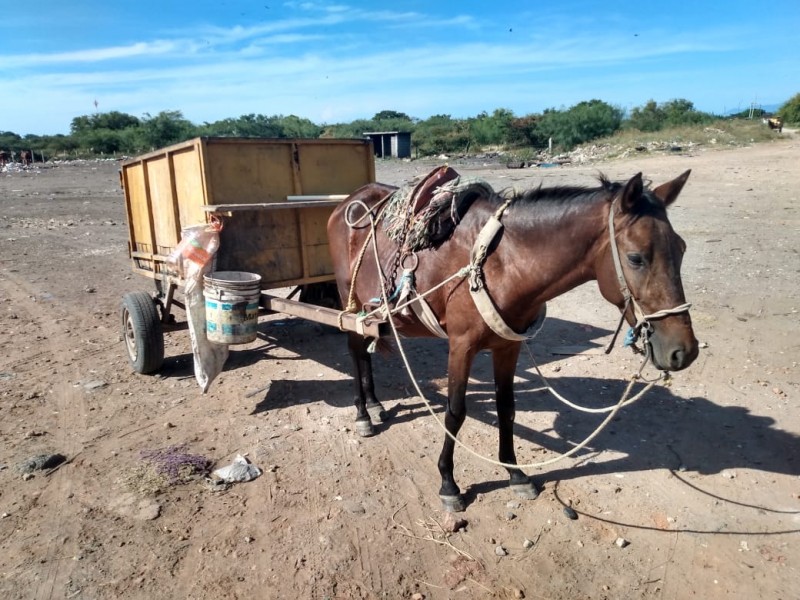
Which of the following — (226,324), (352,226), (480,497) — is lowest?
(480,497)

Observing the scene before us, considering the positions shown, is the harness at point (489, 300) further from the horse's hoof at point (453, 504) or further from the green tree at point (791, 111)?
the green tree at point (791, 111)

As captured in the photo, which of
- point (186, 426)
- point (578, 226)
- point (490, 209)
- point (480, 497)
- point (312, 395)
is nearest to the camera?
point (578, 226)

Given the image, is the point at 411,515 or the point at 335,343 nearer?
the point at 411,515

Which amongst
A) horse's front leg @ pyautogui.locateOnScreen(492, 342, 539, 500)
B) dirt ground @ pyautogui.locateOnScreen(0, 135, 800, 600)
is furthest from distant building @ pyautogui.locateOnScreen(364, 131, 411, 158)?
horse's front leg @ pyautogui.locateOnScreen(492, 342, 539, 500)

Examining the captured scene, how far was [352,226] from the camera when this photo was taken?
14.0ft

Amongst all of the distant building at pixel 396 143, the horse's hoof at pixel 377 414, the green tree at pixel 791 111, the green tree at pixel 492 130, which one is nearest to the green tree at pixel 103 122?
the distant building at pixel 396 143

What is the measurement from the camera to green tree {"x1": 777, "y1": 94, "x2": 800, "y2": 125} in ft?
142

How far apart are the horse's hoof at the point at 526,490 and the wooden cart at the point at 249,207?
1.79 meters

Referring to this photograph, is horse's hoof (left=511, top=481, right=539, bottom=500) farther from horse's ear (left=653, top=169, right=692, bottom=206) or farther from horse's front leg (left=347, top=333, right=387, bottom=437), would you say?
horse's ear (left=653, top=169, right=692, bottom=206)

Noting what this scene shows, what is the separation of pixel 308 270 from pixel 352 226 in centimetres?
116

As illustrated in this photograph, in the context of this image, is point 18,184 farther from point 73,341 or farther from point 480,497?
point 480,497

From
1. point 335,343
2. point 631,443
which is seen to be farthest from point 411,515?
point 335,343

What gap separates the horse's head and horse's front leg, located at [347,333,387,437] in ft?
8.12

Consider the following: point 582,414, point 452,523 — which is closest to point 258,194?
point 452,523
